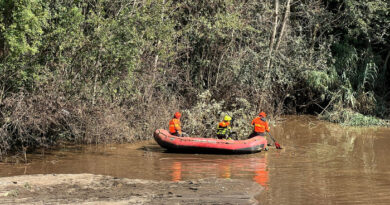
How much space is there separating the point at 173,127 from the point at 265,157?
2825mm

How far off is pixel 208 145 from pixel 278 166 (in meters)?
2.39

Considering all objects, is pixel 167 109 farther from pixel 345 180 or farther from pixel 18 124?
pixel 345 180

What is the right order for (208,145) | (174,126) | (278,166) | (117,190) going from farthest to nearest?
(174,126), (208,145), (278,166), (117,190)

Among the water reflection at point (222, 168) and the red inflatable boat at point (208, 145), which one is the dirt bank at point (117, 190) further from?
the red inflatable boat at point (208, 145)

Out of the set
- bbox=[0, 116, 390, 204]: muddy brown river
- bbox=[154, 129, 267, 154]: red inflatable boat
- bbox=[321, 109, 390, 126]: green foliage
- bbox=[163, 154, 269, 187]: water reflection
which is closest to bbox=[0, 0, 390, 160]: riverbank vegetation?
bbox=[321, 109, 390, 126]: green foliage

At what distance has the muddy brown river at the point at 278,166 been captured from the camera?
1141cm

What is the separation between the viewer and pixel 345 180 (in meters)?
12.7

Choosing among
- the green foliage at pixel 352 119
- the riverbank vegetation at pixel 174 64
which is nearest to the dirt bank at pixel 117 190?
the riverbank vegetation at pixel 174 64

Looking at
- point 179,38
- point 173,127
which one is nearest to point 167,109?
point 173,127

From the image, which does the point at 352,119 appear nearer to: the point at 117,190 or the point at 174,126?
the point at 174,126

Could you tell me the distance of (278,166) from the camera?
1452 centimetres

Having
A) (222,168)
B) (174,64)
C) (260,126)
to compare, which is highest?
A: (174,64)

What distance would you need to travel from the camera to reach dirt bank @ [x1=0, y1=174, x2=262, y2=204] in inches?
401

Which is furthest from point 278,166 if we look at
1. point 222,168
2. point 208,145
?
point 208,145
